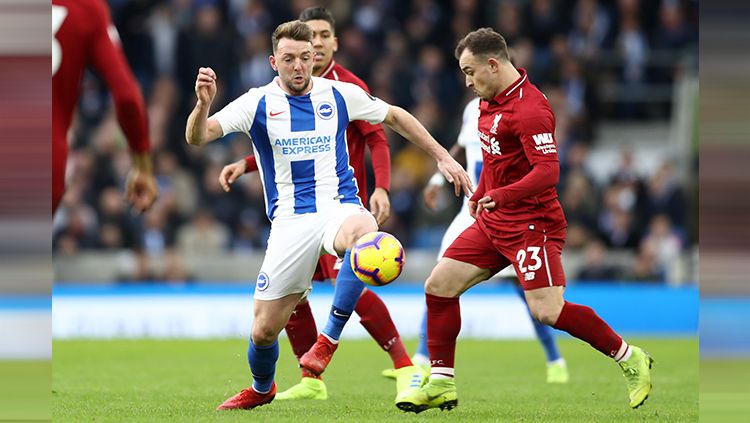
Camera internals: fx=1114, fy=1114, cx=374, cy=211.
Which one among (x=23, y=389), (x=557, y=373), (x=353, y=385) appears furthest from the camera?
(x=557, y=373)

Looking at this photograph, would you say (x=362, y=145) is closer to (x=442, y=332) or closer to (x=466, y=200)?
(x=466, y=200)

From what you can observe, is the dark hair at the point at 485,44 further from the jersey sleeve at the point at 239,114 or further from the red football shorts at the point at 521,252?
the jersey sleeve at the point at 239,114

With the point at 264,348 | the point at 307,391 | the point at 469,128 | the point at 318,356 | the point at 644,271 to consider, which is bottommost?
the point at 644,271

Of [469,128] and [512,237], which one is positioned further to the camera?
[469,128]

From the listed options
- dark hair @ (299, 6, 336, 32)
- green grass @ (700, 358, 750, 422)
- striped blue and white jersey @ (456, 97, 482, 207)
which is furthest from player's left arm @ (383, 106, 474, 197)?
green grass @ (700, 358, 750, 422)

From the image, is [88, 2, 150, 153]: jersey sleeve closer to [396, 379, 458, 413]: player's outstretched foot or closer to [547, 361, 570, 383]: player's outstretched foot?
[396, 379, 458, 413]: player's outstretched foot

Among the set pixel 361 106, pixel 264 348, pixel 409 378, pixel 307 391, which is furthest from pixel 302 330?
pixel 361 106

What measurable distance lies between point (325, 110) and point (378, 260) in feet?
3.62

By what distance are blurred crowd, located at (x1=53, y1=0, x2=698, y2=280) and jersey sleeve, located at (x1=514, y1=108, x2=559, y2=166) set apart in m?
9.67

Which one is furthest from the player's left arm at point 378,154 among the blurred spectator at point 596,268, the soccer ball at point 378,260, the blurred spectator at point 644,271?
the blurred spectator at point 644,271

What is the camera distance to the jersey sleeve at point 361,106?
6.23m

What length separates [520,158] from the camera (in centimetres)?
602

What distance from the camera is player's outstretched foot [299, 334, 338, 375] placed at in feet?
21.4

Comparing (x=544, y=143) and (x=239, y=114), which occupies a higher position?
(x=239, y=114)
